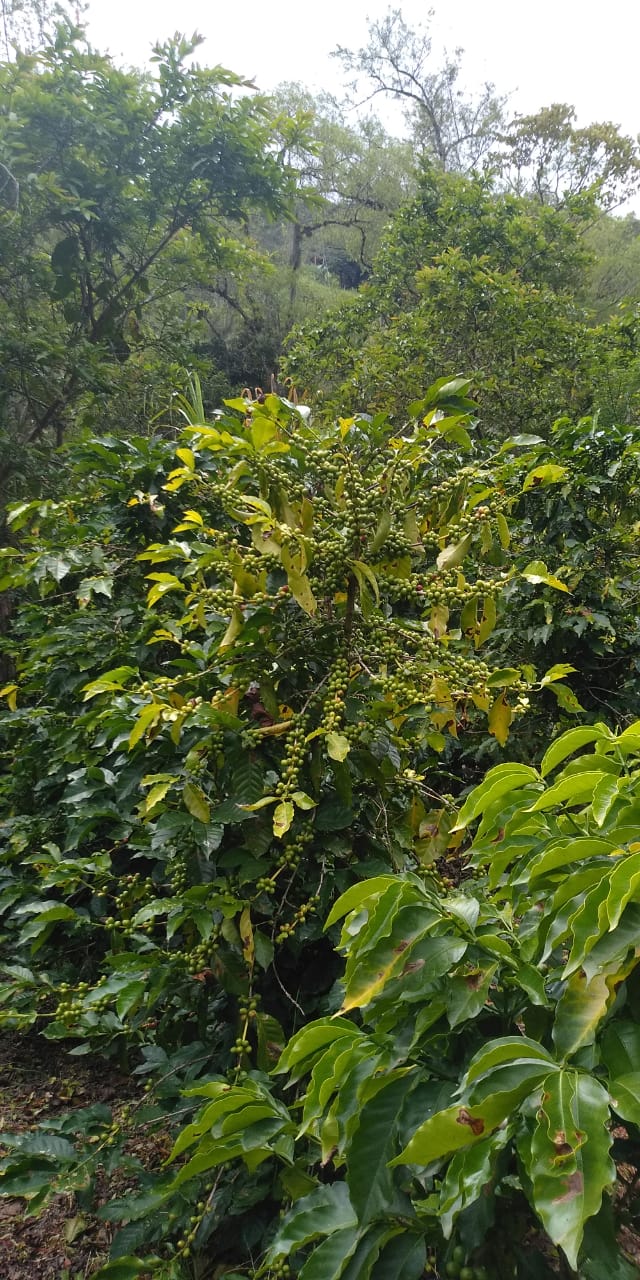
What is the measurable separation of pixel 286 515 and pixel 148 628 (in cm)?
110

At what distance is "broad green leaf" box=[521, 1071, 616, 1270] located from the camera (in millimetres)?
554

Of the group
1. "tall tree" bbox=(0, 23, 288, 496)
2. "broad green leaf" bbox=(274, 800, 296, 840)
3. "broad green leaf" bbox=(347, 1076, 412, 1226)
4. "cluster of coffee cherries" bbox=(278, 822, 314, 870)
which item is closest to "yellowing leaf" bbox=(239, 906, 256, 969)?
"cluster of coffee cherries" bbox=(278, 822, 314, 870)

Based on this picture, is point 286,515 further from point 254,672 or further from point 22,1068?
point 22,1068

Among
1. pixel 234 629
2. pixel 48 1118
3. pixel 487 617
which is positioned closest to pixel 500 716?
pixel 487 617

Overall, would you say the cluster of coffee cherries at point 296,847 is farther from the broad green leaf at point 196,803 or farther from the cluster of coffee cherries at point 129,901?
the cluster of coffee cherries at point 129,901

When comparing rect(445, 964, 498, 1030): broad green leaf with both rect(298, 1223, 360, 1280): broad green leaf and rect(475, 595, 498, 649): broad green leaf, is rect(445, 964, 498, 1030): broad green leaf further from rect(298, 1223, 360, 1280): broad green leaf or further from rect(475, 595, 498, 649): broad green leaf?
rect(475, 595, 498, 649): broad green leaf

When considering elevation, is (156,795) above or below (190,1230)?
above

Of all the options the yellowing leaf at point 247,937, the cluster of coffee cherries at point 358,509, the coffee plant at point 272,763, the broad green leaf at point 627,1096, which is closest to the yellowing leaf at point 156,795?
the coffee plant at point 272,763

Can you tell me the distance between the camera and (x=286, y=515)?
1.49 meters

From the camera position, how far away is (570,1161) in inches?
22.5

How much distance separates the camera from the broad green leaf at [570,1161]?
55cm

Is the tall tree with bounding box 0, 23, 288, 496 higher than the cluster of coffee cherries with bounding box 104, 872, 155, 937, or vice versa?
the tall tree with bounding box 0, 23, 288, 496

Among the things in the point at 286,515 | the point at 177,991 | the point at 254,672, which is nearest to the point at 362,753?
the point at 254,672

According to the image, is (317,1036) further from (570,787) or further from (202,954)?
(202,954)
